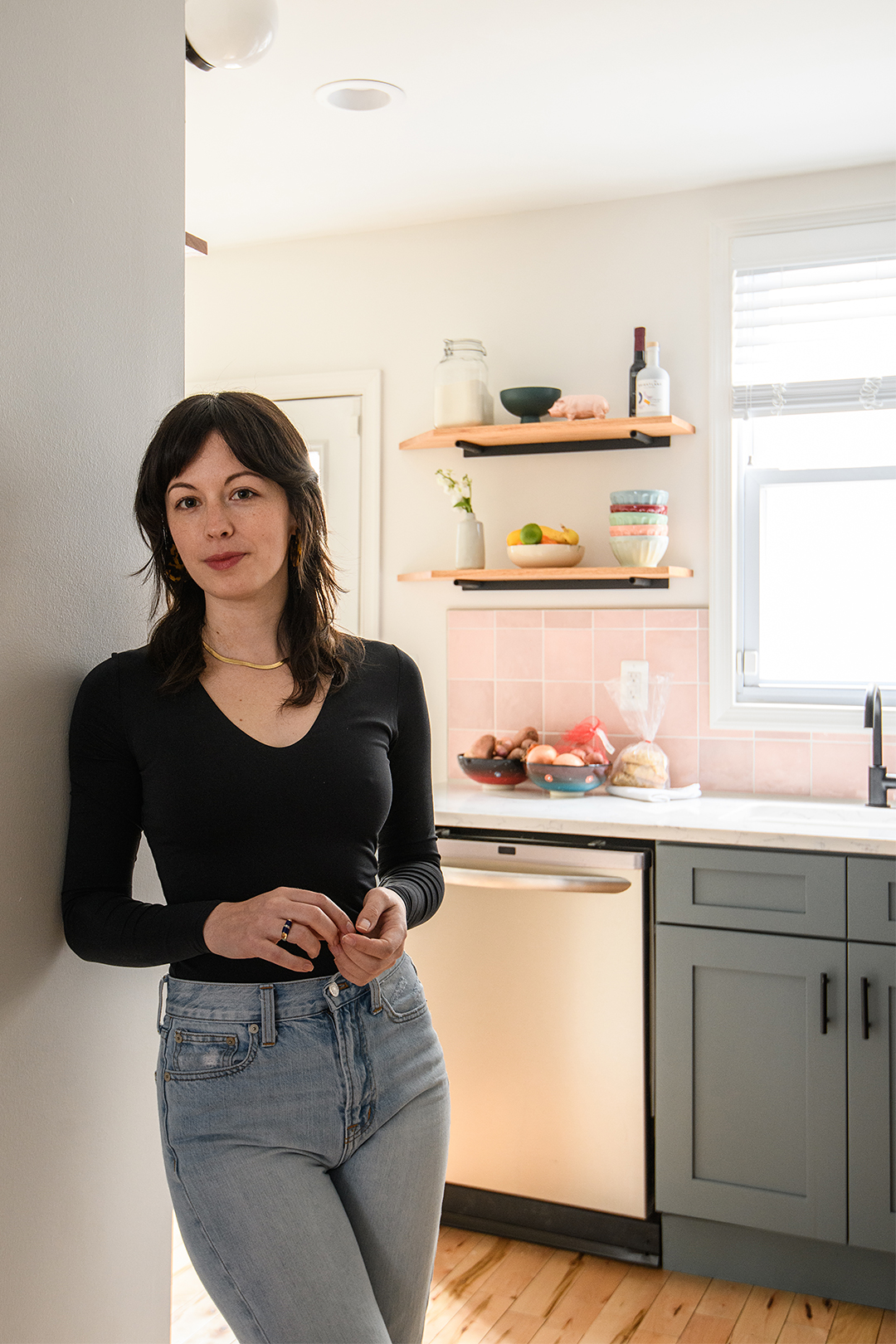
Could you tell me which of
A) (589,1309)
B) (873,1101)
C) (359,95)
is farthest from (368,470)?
(589,1309)

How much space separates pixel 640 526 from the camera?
2951 mm

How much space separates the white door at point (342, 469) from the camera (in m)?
3.46

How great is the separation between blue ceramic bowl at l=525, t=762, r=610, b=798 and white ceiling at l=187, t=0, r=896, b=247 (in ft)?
5.13

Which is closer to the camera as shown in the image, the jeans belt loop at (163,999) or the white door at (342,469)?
the jeans belt loop at (163,999)

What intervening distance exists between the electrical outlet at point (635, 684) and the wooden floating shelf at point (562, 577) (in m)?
0.22

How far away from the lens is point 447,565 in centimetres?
338

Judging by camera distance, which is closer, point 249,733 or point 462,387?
point 249,733

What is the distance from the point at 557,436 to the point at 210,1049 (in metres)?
2.30

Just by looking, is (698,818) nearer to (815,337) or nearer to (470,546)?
(470,546)

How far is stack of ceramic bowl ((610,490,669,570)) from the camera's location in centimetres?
295

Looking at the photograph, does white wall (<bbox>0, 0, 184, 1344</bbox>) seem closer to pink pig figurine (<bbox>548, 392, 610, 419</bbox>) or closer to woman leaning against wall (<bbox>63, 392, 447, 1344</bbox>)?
woman leaning against wall (<bbox>63, 392, 447, 1344</bbox>)

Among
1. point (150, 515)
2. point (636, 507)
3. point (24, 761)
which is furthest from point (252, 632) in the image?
point (636, 507)

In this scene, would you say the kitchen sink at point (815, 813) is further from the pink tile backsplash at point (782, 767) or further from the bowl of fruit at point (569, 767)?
the bowl of fruit at point (569, 767)

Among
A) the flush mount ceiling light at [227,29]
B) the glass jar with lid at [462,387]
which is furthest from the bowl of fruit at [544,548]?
the flush mount ceiling light at [227,29]
